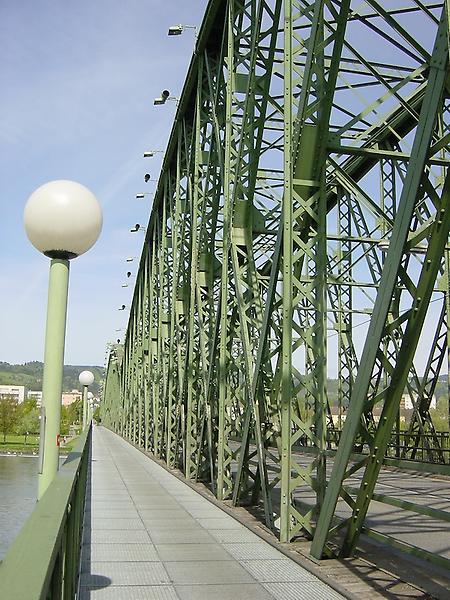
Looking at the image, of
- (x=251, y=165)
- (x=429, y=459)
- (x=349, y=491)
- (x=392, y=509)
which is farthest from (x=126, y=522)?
(x=429, y=459)

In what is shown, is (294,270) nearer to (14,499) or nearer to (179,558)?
(179,558)

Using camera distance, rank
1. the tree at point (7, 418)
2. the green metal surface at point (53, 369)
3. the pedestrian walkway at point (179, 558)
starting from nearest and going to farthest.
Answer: the green metal surface at point (53, 369)
the pedestrian walkway at point (179, 558)
the tree at point (7, 418)

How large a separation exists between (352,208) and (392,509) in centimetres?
1271

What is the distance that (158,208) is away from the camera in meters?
28.6

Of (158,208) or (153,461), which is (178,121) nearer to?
(158,208)

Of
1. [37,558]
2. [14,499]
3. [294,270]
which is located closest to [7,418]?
[14,499]

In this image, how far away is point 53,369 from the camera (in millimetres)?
5105

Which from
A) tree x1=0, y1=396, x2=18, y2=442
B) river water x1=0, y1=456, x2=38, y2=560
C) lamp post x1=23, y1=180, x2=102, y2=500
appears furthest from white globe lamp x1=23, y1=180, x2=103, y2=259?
tree x1=0, y1=396, x2=18, y2=442

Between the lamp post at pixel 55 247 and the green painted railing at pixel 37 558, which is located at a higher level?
the lamp post at pixel 55 247

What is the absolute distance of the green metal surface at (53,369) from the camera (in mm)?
5090

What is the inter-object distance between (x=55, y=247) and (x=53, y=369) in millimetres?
888

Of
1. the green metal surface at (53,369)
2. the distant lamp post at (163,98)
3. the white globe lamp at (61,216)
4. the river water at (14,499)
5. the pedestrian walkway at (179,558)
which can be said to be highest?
the distant lamp post at (163,98)

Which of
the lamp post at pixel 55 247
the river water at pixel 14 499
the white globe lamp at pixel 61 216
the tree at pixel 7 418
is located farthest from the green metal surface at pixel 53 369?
the tree at pixel 7 418

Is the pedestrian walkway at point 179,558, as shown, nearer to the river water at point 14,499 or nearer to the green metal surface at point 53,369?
the green metal surface at point 53,369
